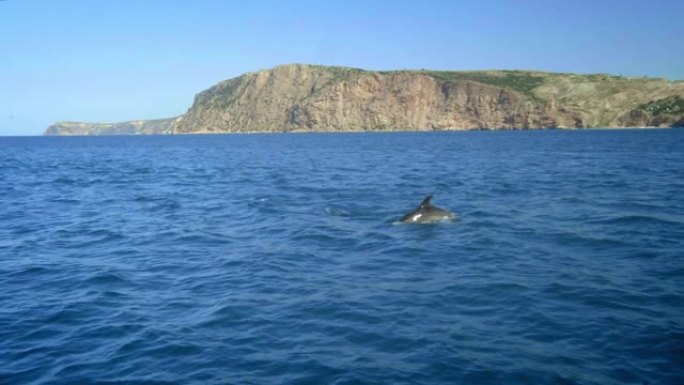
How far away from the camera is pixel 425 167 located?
6122 centimetres

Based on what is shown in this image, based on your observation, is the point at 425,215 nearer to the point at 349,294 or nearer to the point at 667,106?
the point at 349,294

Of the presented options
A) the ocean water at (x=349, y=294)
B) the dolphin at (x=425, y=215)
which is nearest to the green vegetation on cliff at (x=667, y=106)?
the ocean water at (x=349, y=294)

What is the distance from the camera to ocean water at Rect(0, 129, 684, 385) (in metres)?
11.1

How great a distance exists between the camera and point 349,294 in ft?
50.9

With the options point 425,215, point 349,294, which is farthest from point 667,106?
point 349,294

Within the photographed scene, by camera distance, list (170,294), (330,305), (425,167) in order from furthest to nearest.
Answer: (425,167) → (170,294) → (330,305)

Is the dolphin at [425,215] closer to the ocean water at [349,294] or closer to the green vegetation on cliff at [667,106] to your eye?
the ocean water at [349,294]

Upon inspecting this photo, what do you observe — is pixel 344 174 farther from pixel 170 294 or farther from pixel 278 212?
pixel 170 294

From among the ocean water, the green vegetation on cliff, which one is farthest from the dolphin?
the green vegetation on cliff

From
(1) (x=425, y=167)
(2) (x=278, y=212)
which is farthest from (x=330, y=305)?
(1) (x=425, y=167)

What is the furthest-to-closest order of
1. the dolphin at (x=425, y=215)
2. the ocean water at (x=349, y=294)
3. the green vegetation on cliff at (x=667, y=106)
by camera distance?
the green vegetation on cliff at (x=667, y=106) < the dolphin at (x=425, y=215) < the ocean water at (x=349, y=294)

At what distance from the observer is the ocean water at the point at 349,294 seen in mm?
11078

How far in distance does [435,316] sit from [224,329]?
4720 millimetres

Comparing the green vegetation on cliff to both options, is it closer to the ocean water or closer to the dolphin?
the ocean water
